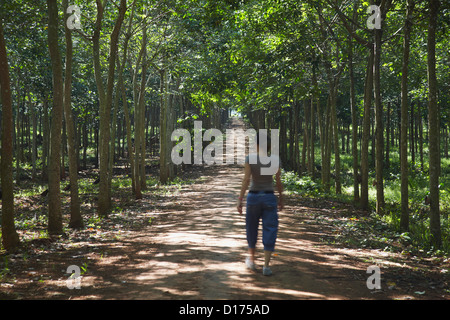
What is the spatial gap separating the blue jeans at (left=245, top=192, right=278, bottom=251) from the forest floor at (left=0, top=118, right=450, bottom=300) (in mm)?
577

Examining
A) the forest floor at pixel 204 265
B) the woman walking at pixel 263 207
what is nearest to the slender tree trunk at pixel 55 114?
the forest floor at pixel 204 265

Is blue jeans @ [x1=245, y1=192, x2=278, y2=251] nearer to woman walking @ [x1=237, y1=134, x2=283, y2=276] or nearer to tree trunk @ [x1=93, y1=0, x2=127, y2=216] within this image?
woman walking @ [x1=237, y1=134, x2=283, y2=276]

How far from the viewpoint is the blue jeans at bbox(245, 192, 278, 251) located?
6.52 meters

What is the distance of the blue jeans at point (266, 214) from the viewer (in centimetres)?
652

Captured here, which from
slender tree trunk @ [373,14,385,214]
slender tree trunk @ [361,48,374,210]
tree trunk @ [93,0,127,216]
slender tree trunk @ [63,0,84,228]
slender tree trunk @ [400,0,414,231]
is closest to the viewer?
slender tree trunk @ [400,0,414,231]

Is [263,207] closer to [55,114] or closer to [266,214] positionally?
[266,214]

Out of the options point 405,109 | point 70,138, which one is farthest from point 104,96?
point 405,109

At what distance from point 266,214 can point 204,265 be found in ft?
4.83

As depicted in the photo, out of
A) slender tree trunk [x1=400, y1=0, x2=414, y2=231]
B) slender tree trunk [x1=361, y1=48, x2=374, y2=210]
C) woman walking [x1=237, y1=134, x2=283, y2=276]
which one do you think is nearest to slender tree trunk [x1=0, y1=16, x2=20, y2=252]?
woman walking [x1=237, y1=134, x2=283, y2=276]

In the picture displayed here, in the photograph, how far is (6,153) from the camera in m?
8.59

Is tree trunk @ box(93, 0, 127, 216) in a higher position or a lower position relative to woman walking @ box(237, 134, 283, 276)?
higher

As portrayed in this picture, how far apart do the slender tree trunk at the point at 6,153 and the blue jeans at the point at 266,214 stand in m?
5.19

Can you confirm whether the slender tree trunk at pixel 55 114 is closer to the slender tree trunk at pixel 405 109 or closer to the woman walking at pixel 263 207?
the woman walking at pixel 263 207
